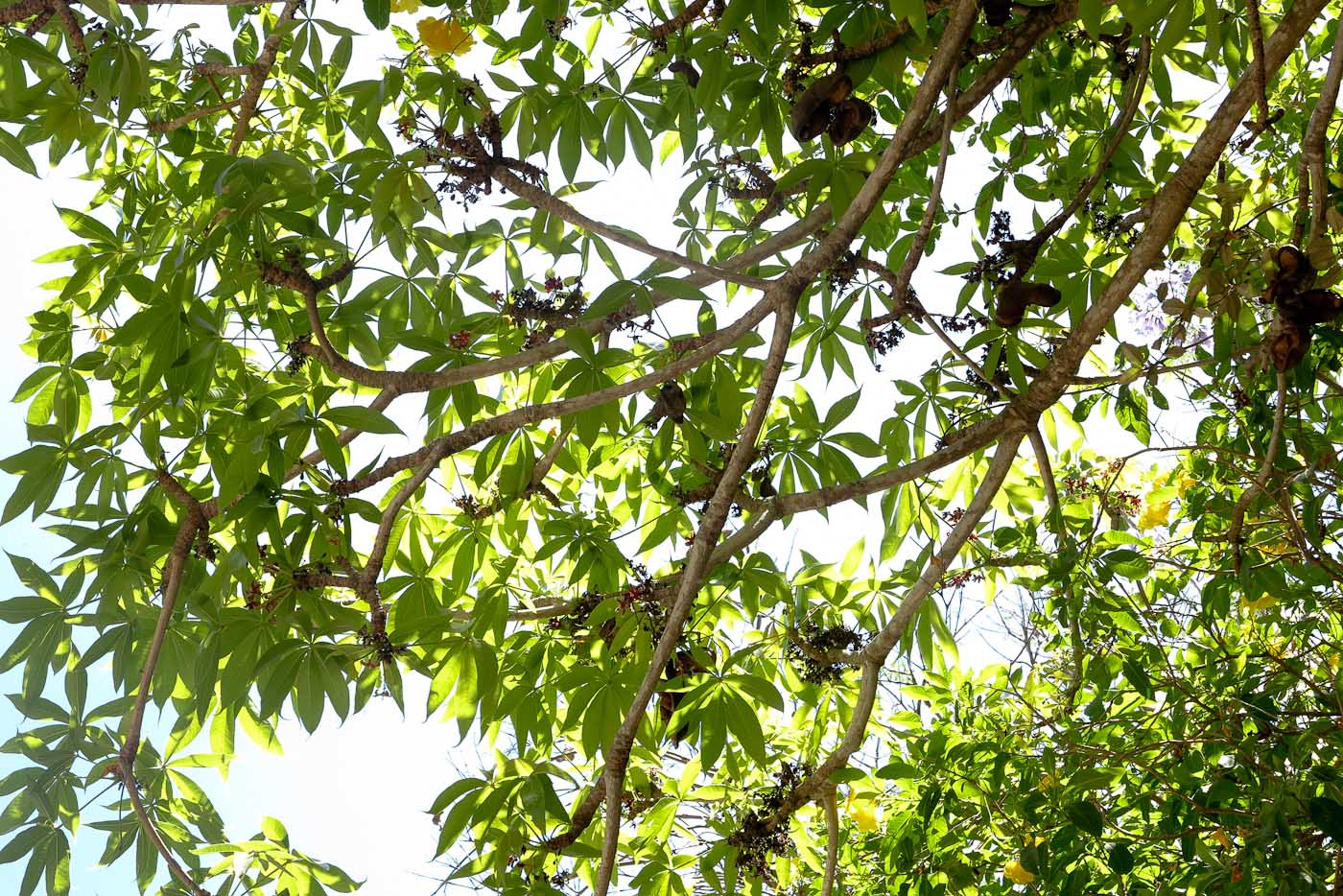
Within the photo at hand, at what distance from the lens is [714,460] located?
5.61ft

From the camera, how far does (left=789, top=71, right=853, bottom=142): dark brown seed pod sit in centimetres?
136

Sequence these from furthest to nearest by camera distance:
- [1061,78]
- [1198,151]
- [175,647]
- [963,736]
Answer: [1061,78] < [175,647] < [963,736] < [1198,151]

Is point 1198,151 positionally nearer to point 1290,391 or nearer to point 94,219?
point 1290,391

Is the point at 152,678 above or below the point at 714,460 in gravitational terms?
below

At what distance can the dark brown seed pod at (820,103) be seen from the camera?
4.46 feet

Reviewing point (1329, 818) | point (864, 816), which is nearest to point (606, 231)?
point (1329, 818)

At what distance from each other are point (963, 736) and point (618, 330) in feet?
2.33

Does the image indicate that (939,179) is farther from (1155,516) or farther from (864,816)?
(864,816)

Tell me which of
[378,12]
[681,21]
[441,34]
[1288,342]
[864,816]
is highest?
[441,34]

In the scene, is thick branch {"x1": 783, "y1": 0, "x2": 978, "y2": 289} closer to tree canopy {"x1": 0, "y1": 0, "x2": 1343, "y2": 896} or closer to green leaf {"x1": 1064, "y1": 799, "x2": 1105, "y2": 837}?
tree canopy {"x1": 0, "y1": 0, "x2": 1343, "y2": 896}

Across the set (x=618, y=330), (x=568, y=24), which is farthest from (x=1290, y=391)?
(x=568, y=24)

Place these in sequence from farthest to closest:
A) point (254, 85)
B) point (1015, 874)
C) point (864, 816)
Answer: point (864, 816)
point (254, 85)
point (1015, 874)

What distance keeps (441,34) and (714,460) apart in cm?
85

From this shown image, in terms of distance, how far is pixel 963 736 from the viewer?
4.57ft
